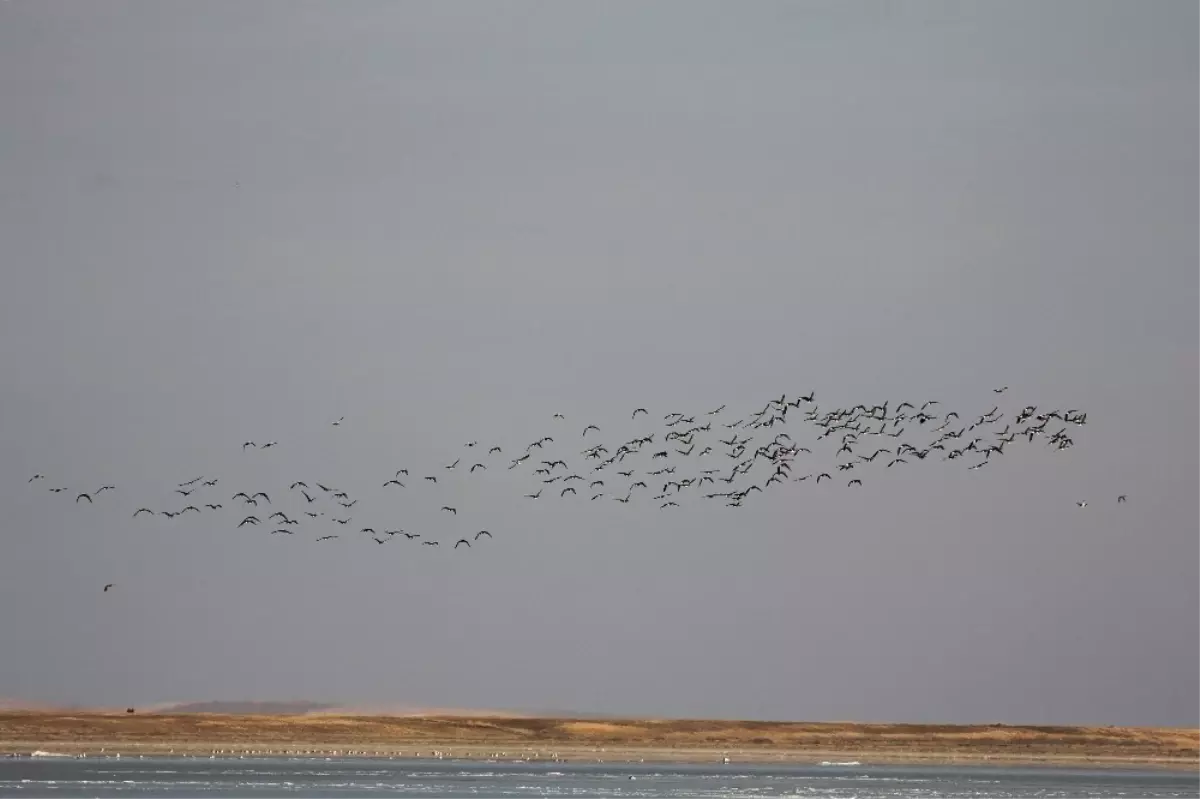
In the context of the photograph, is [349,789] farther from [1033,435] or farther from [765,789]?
[1033,435]

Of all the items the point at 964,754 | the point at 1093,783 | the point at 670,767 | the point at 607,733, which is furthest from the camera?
the point at 607,733

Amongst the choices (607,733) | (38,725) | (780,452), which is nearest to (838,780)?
(780,452)

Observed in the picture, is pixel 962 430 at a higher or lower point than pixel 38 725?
higher

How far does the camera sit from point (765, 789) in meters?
98.3

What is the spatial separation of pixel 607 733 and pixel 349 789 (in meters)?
49.1

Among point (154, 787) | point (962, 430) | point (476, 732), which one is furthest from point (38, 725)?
point (962, 430)

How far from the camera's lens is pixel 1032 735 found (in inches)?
5694

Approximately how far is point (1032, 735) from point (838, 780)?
40526 mm

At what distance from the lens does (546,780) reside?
10475 centimetres

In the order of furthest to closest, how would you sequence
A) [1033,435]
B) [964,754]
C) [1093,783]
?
[964,754], [1093,783], [1033,435]

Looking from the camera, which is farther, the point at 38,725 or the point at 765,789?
the point at 38,725

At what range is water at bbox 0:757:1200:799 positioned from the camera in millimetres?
95125

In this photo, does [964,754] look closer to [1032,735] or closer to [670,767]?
[1032,735]

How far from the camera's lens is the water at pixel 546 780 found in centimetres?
9512
